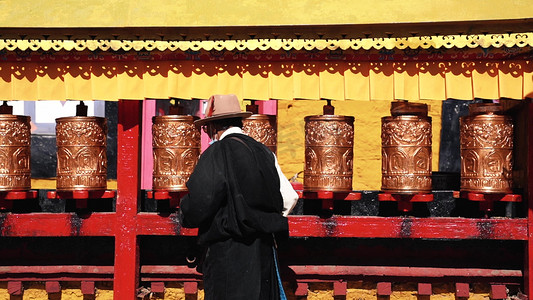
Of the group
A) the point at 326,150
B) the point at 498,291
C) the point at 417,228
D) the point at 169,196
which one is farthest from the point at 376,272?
the point at 169,196

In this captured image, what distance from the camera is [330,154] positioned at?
4539 millimetres

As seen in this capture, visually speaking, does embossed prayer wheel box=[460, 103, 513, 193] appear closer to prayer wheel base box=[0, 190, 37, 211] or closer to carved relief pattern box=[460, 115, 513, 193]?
carved relief pattern box=[460, 115, 513, 193]

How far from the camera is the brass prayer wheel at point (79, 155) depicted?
15.1ft

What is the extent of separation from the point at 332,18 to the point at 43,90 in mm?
1949

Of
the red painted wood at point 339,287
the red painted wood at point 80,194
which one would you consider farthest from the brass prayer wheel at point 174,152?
the red painted wood at point 339,287

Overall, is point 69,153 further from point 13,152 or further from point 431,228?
point 431,228

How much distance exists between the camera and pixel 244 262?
3.66 m

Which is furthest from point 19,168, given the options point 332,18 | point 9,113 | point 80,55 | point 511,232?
point 511,232

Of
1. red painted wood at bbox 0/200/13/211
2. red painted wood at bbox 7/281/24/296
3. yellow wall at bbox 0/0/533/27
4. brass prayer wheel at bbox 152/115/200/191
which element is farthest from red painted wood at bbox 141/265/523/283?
yellow wall at bbox 0/0/533/27

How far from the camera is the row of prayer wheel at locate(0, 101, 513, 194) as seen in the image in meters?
4.51

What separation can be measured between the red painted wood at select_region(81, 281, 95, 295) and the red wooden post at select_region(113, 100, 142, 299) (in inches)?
10.5

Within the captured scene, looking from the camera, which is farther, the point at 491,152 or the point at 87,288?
the point at 87,288

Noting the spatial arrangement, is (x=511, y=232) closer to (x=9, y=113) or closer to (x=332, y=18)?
(x=332, y=18)

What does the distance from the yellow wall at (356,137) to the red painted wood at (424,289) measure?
2089mm
